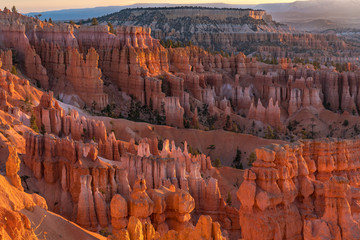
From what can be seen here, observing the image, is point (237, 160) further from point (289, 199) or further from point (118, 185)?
point (289, 199)

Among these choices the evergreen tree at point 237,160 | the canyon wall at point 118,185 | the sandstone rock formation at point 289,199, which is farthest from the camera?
the evergreen tree at point 237,160

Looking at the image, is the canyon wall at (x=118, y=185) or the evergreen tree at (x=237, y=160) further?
the evergreen tree at (x=237, y=160)

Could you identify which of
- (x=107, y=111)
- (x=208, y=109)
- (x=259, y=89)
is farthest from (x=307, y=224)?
(x=259, y=89)

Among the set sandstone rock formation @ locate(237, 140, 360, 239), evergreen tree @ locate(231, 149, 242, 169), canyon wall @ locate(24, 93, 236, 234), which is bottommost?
evergreen tree @ locate(231, 149, 242, 169)

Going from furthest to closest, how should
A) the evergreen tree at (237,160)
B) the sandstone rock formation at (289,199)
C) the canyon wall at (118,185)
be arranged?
the evergreen tree at (237,160) → the canyon wall at (118,185) → the sandstone rock formation at (289,199)

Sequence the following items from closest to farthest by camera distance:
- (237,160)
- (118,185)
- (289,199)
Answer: (289,199) < (118,185) < (237,160)

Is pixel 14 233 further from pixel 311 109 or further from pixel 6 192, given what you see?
pixel 311 109

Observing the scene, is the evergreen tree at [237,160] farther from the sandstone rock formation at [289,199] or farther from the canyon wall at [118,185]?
the sandstone rock formation at [289,199]

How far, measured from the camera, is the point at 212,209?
28297 millimetres

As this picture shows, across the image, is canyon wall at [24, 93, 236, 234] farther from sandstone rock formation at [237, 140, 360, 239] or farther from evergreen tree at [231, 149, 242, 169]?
evergreen tree at [231, 149, 242, 169]

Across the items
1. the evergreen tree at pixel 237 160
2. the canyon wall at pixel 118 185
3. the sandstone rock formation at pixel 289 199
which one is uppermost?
the sandstone rock formation at pixel 289 199

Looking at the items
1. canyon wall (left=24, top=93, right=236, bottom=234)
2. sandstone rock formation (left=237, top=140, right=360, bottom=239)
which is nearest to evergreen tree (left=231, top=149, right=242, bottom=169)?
canyon wall (left=24, top=93, right=236, bottom=234)

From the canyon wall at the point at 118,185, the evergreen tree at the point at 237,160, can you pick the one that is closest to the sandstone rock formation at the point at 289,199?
the canyon wall at the point at 118,185

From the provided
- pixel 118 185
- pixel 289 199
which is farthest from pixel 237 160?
pixel 289 199
